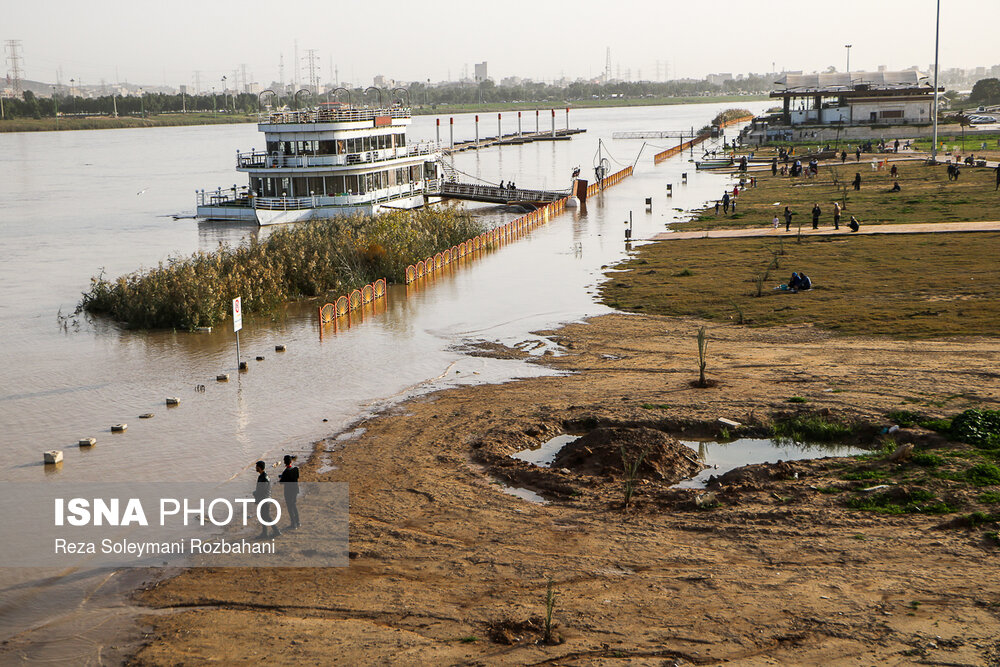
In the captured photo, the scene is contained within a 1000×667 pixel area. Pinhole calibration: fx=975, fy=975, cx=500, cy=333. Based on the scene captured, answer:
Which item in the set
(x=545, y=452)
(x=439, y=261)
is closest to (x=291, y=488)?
(x=545, y=452)

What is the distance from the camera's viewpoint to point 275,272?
117 ft

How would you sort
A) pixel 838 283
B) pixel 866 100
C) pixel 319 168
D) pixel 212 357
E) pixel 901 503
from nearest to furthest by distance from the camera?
pixel 901 503, pixel 212 357, pixel 838 283, pixel 319 168, pixel 866 100

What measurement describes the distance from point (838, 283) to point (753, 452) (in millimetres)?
16954

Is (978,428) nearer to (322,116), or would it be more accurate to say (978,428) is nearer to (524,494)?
(524,494)

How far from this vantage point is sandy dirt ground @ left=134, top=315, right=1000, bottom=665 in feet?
34.8

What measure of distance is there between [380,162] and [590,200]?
19799 mm

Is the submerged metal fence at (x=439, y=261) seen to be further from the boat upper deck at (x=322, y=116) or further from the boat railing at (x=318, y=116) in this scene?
the boat railing at (x=318, y=116)

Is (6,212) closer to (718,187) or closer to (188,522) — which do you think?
(718,187)

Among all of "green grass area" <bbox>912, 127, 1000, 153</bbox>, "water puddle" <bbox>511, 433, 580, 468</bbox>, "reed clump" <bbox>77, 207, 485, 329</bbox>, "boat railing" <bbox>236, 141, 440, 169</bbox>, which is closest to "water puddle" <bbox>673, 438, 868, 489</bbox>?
"water puddle" <bbox>511, 433, 580, 468</bbox>

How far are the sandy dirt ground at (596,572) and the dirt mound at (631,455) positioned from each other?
4.1 inches

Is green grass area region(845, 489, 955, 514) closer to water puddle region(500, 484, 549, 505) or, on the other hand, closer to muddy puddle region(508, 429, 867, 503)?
muddy puddle region(508, 429, 867, 503)

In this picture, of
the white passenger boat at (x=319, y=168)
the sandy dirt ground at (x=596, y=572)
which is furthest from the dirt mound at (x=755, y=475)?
the white passenger boat at (x=319, y=168)

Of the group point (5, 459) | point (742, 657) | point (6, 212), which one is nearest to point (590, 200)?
point (6, 212)

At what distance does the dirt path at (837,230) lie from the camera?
1724 inches
